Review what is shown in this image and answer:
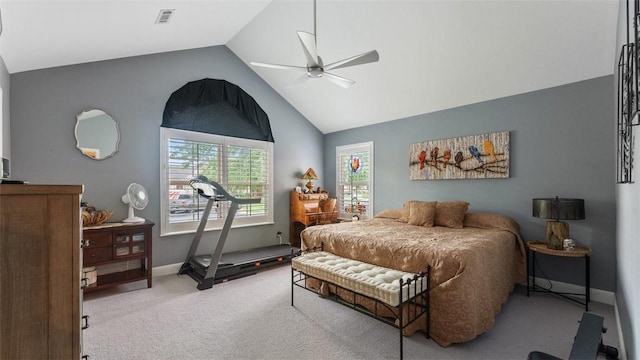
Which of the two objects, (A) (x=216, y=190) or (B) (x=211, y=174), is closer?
(A) (x=216, y=190)

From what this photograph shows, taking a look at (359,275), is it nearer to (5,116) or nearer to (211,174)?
(211,174)

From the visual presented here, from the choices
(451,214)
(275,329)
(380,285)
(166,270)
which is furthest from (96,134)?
(451,214)

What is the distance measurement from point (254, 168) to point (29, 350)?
4.14m

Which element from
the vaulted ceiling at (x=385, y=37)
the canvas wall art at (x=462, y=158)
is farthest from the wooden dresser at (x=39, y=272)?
the canvas wall art at (x=462, y=158)

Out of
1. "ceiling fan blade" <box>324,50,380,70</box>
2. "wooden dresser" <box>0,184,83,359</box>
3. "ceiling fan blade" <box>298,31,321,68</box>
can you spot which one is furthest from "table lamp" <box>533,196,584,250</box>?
"wooden dresser" <box>0,184,83,359</box>

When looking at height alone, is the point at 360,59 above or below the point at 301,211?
above

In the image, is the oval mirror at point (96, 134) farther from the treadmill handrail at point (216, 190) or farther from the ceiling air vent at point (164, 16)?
the ceiling air vent at point (164, 16)

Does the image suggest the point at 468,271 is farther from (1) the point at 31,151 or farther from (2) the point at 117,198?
(1) the point at 31,151

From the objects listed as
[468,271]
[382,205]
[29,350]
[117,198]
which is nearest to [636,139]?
[468,271]

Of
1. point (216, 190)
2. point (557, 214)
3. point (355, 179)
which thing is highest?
point (355, 179)

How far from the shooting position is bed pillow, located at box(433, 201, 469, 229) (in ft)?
12.2

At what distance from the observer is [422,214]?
155 inches

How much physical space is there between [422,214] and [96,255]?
13.9 ft

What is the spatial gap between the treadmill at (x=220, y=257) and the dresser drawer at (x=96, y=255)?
1.05m
